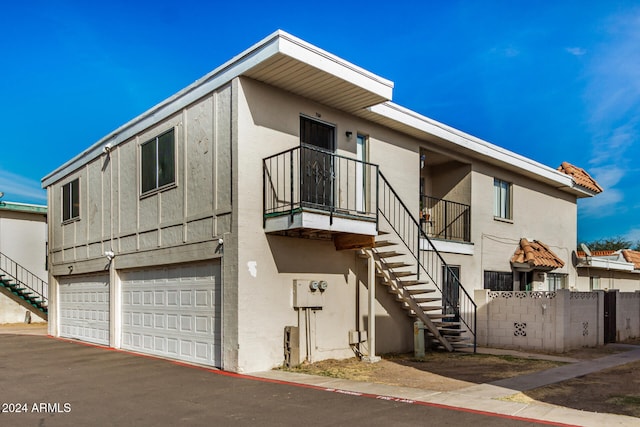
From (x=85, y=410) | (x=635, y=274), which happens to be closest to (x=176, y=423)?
(x=85, y=410)

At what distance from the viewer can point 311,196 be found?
1156 cm

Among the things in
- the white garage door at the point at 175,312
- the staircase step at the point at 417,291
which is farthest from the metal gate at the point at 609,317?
the white garage door at the point at 175,312

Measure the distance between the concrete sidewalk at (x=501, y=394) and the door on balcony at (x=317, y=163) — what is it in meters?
3.61

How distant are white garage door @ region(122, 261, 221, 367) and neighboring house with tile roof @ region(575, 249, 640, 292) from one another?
55.2ft

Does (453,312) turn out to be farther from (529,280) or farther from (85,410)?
(85,410)

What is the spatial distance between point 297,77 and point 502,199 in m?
10.5

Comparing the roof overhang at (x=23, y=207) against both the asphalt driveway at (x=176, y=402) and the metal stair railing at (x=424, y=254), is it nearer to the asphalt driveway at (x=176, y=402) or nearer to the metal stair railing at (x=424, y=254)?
the asphalt driveway at (x=176, y=402)

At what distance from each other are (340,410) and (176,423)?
2.14 metres

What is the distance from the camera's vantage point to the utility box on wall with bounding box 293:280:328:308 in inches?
434

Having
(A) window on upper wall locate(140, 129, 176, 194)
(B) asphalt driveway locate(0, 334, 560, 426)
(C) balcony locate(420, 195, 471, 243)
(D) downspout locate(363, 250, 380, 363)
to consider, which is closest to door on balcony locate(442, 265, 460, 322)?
(C) balcony locate(420, 195, 471, 243)

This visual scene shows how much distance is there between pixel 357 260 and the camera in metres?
12.6

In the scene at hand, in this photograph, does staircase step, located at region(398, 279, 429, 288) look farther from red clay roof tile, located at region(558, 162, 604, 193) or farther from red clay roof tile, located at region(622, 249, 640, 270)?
red clay roof tile, located at region(622, 249, 640, 270)

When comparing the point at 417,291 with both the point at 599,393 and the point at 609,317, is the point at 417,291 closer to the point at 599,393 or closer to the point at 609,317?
the point at 599,393

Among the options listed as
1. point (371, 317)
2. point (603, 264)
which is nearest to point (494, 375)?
point (371, 317)
